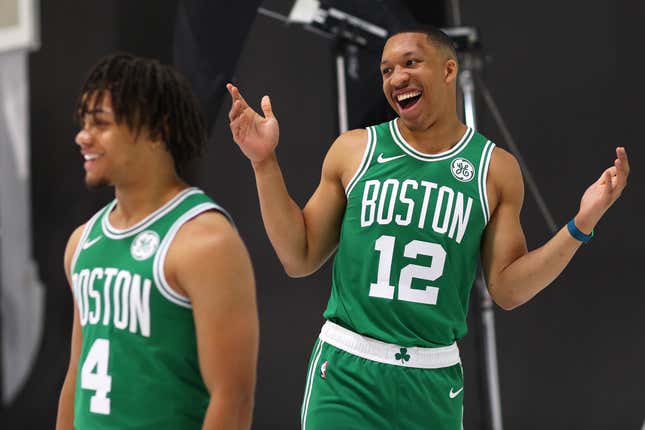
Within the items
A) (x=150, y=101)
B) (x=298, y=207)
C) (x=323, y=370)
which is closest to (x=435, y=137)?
(x=298, y=207)

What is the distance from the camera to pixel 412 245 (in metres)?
2.41

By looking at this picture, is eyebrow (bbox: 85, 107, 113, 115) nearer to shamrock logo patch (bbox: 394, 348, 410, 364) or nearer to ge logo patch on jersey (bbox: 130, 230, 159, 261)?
ge logo patch on jersey (bbox: 130, 230, 159, 261)

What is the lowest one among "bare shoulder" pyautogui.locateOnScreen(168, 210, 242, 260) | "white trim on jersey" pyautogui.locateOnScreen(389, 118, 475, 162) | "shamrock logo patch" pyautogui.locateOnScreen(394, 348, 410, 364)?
"shamrock logo patch" pyautogui.locateOnScreen(394, 348, 410, 364)

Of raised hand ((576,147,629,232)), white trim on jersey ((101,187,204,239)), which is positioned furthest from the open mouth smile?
white trim on jersey ((101,187,204,239))

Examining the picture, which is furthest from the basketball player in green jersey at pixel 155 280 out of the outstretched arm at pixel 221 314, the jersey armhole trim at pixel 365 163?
the jersey armhole trim at pixel 365 163

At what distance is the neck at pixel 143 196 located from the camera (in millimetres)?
1901

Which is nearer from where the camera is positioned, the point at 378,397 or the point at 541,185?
the point at 378,397

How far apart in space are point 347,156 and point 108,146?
84cm

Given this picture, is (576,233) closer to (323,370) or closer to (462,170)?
(462,170)

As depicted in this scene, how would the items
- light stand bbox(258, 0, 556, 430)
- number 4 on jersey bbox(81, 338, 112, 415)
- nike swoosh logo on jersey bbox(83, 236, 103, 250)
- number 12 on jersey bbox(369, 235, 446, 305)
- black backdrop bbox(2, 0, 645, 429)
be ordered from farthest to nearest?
black backdrop bbox(2, 0, 645, 429) < light stand bbox(258, 0, 556, 430) < number 12 on jersey bbox(369, 235, 446, 305) < nike swoosh logo on jersey bbox(83, 236, 103, 250) < number 4 on jersey bbox(81, 338, 112, 415)

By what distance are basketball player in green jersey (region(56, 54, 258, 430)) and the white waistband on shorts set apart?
68cm

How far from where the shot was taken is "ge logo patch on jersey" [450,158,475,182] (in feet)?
8.07

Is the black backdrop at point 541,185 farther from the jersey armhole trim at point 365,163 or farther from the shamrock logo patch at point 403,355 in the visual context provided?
the shamrock logo patch at point 403,355

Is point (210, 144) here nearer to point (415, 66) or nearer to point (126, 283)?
point (415, 66)
